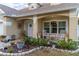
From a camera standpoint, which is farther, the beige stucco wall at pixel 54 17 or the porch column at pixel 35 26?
the porch column at pixel 35 26

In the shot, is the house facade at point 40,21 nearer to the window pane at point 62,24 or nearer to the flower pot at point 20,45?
the window pane at point 62,24

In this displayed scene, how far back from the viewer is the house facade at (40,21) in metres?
3.16

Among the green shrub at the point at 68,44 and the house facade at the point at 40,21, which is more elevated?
the house facade at the point at 40,21

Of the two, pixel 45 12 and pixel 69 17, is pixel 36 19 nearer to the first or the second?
pixel 45 12

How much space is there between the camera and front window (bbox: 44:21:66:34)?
3197 mm

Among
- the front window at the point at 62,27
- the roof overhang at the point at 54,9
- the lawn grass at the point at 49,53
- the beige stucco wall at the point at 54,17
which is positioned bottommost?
the lawn grass at the point at 49,53

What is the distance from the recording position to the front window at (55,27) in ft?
10.5

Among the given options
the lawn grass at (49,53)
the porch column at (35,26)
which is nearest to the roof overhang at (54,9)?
the porch column at (35,26)

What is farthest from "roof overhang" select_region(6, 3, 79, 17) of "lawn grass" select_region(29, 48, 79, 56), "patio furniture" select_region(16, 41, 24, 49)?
"lawn grass" select_region(29, 48, 79, 56)

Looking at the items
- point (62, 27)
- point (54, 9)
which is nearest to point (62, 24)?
point (62, 27)

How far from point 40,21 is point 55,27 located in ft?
0.97

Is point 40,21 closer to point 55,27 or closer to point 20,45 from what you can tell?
point 55,27

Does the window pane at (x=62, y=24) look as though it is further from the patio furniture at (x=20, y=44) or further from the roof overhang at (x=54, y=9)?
the patio furniture at (x=20, y=44)

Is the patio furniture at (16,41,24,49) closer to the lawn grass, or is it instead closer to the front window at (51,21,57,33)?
the lawn grass
